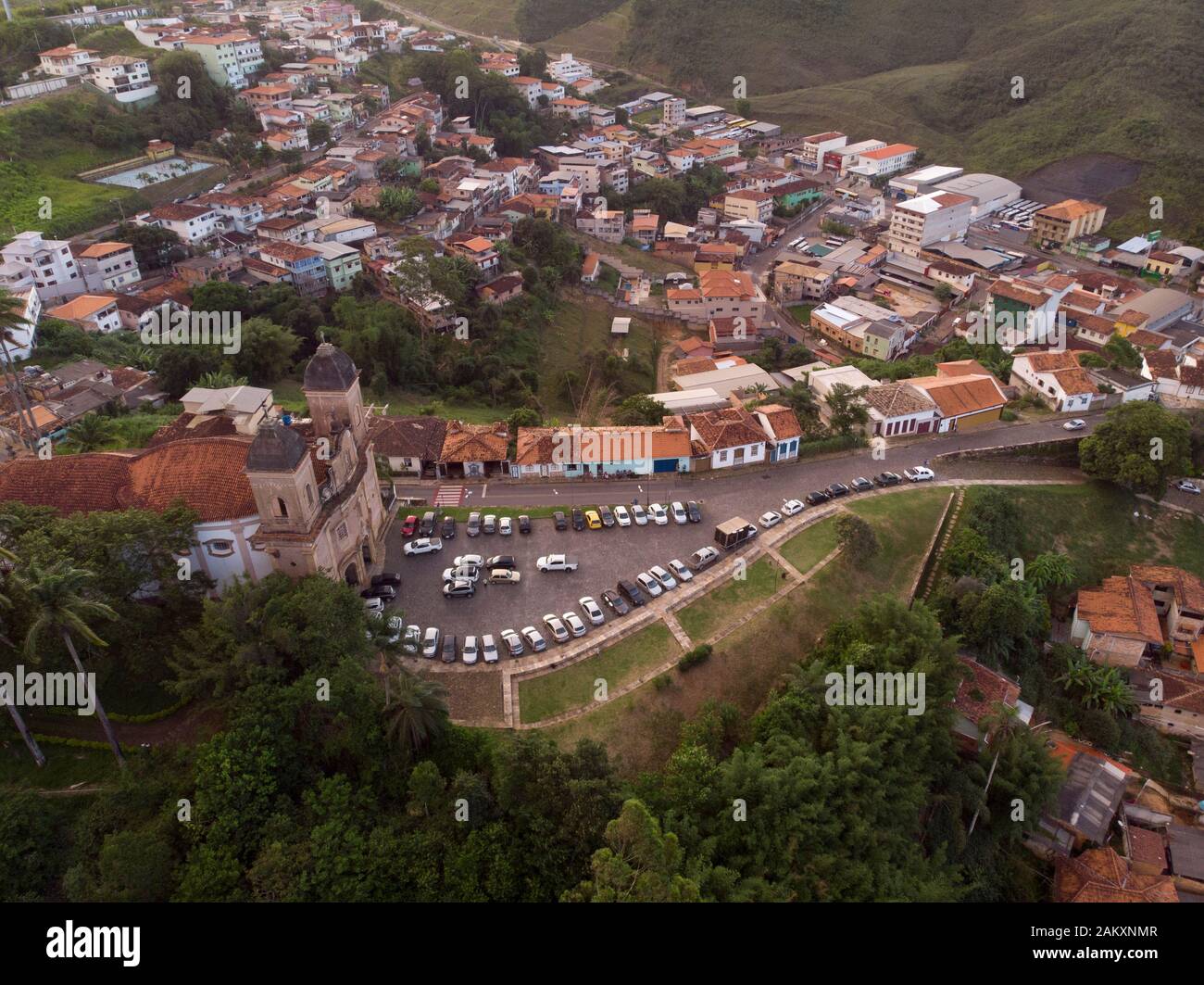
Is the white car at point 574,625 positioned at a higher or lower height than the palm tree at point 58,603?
lower

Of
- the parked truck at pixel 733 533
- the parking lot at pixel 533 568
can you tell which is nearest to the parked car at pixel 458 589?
the parking lot at pixel 533 568

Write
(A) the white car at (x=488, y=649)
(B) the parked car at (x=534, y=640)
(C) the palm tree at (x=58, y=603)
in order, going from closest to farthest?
(C) the palm tree at (x=58, y=603) < (A) the white car at (x=488, y=649) < (B) the parked car at (x=534, y=640)

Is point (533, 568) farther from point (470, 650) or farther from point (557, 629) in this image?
point (470, 650)

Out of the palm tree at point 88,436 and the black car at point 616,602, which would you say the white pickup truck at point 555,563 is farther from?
the palm tree at point 88,436

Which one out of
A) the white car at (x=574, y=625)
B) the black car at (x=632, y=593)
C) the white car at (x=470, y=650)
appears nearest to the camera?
the white car at (x=470, y=650)

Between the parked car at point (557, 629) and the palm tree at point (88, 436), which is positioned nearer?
the parked car at point (557, 629)

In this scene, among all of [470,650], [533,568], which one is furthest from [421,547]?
[470,650]

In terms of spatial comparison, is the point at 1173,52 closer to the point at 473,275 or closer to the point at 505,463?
the point at 473,275

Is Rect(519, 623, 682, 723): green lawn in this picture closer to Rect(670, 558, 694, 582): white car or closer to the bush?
the bush
